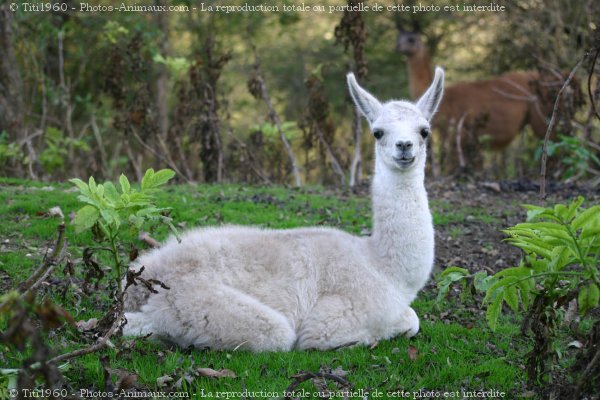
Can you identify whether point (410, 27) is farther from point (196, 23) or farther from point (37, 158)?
point (37, 158)

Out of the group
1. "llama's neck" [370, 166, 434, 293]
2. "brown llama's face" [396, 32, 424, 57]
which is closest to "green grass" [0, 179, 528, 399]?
"llama's neck" [370, 166, 434, 293]

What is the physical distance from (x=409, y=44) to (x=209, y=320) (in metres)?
14.1

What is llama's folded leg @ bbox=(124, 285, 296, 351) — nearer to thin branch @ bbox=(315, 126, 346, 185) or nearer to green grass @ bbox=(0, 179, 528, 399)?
green grass @ bbox=(0, 179, 528, 399)

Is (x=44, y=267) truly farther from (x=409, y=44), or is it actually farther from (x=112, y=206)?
(x=409, y=44)

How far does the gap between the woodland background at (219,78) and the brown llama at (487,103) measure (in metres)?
0.73

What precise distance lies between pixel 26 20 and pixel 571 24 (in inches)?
472

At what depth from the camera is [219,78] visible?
52.2 feet

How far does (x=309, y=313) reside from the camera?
5.60m

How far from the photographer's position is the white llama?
5.19 m

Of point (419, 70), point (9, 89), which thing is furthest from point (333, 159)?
point (419, 70)

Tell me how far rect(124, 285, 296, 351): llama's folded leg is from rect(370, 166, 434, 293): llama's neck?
1165 millimetres

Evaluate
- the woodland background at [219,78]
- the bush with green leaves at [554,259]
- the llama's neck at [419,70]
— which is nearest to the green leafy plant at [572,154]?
the woodland background at [219,78]

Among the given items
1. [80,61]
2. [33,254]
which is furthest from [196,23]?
[33,254]

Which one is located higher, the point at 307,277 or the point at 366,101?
the point at 366,101
